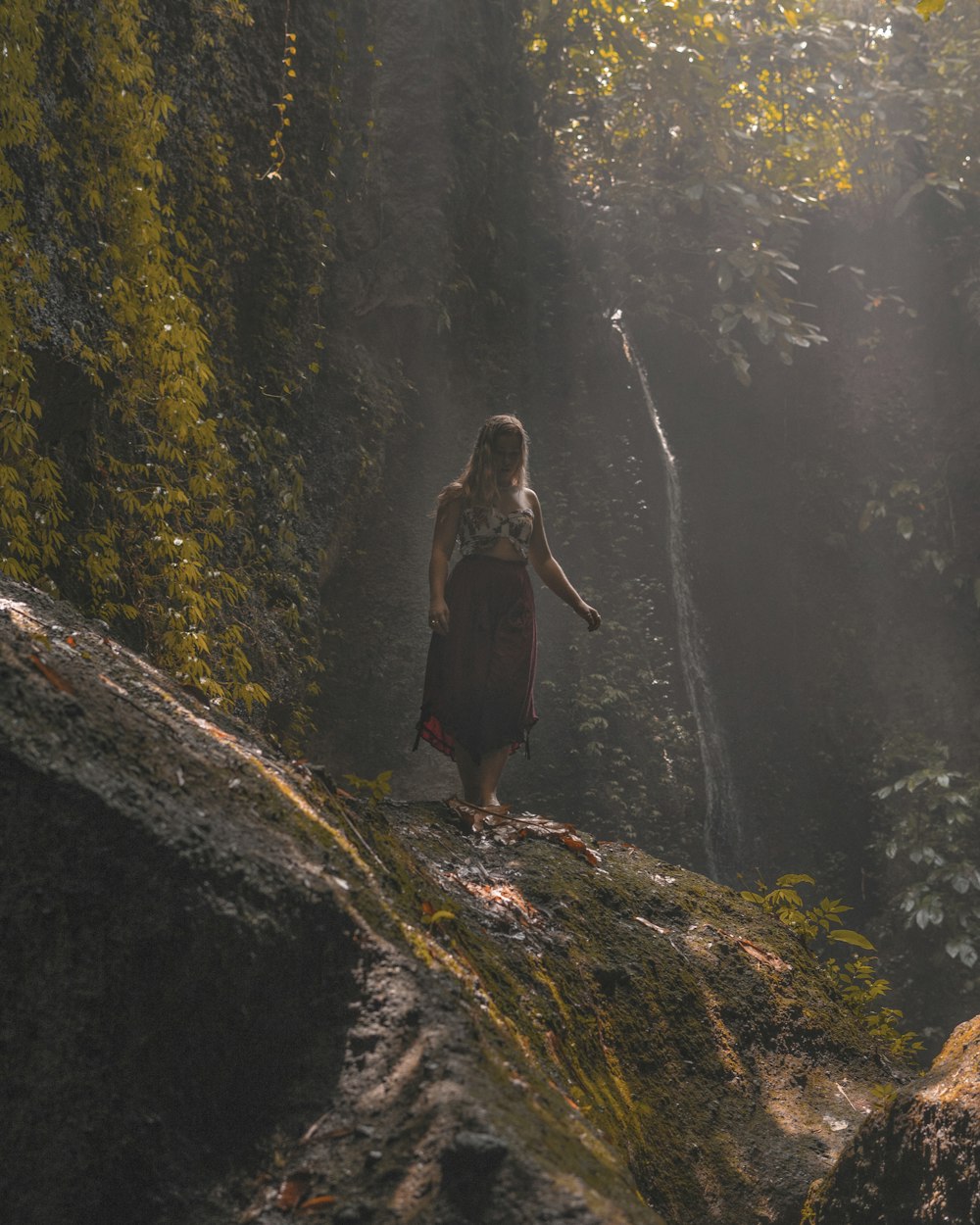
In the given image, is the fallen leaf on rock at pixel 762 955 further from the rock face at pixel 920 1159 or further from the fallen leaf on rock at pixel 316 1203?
the fallen leaf on rock at pixel 316 1203

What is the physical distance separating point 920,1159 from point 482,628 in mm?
3075

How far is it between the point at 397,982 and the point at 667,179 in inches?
446

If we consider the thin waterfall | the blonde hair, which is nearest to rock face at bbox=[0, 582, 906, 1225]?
the blonde hair

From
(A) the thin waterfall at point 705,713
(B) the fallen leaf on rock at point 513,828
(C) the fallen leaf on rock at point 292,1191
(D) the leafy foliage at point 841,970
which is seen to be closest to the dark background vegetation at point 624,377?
(A) the thin waterfall at point 705,713

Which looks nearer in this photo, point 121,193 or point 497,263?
point 121,193

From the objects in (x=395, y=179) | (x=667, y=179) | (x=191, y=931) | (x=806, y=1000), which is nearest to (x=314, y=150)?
(x=395, y=179)

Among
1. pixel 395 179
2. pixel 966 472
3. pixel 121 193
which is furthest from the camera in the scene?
pixel 966 472

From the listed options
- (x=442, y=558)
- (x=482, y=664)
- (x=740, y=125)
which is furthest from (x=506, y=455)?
(x=740, y=125)

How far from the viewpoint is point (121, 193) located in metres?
5.00

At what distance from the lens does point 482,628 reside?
5.02 metres

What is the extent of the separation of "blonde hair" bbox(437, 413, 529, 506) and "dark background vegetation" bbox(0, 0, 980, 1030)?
53.3 inches

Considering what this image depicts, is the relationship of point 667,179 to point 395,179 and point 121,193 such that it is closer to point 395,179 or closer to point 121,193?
point 395,179

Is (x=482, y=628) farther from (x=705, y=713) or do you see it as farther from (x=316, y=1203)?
(x=705, y=713)

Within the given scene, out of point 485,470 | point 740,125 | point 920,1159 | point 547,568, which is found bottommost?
point 920,1159
